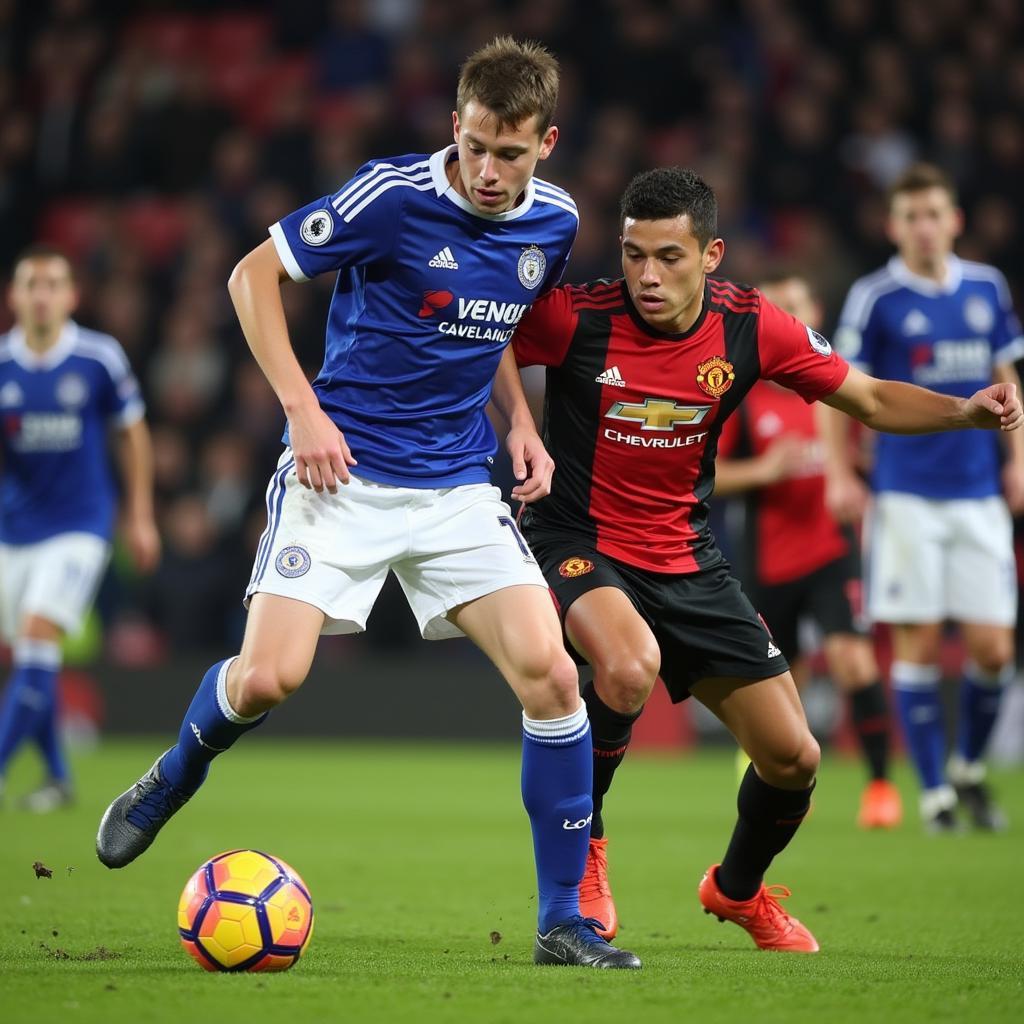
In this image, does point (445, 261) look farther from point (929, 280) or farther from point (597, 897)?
point (929, 280)

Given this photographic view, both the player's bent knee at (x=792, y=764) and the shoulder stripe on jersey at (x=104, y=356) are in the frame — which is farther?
the shoulder stripe on jersey at (x=104, y=356)

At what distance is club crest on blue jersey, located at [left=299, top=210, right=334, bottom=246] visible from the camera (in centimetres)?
449

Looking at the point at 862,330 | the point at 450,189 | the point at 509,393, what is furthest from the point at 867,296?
the point at 450,189

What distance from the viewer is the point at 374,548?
14.9 feet

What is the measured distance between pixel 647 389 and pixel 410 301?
2.56 ft

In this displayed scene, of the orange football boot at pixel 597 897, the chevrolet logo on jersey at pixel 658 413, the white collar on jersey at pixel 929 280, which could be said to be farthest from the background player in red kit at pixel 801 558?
the orange football boot at pixel 597 897

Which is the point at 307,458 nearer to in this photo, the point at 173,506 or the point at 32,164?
the point at 173,506

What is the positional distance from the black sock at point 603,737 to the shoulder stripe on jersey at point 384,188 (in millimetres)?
1456

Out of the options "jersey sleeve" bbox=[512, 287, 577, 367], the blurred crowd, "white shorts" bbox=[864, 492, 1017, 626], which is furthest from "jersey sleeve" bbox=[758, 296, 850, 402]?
the blurred crowd

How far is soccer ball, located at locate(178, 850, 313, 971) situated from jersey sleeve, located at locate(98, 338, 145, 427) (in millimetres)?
4959

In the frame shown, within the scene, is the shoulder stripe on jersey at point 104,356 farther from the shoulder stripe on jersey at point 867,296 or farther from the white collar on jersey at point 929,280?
the white collar on jersey at point 929,280

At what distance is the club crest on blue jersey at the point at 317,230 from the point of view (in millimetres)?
4488

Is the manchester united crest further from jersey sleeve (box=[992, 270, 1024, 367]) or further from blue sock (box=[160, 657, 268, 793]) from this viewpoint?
jersey sleeve (box=[992, 270, 1024, 367])

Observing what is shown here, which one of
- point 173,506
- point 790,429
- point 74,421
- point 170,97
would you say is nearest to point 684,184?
point 790,429
